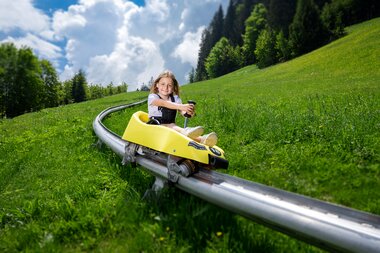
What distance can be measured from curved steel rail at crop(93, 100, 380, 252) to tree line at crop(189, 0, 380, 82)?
189 feet

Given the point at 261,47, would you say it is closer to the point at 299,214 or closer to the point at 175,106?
the point at 175,106

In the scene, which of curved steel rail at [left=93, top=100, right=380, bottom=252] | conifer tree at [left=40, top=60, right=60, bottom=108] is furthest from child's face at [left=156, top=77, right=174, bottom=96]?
conifer tree at [left=40, top=60, right=60, bottom=108]

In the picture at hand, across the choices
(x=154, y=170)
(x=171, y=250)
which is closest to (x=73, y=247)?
(x=171, y=250)

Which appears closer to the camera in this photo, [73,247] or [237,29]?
[73,247]

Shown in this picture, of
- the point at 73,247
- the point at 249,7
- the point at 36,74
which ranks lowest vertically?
the point at 73,247

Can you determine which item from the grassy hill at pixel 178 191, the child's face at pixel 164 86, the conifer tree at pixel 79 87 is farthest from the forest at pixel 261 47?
the child's face at pixel 164 86

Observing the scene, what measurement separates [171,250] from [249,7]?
109421 millimetres

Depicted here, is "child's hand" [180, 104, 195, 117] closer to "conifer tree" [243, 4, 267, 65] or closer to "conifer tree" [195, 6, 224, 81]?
"conifer tree" [243, 4, 267, 65]

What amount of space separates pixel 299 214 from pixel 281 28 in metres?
69.7

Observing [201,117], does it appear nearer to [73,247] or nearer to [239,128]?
[239,128]

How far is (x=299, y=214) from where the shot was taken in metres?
2.41

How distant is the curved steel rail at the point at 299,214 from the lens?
2.13 metres

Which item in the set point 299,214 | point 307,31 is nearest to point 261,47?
point 307,31

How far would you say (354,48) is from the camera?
38031 millimetres
